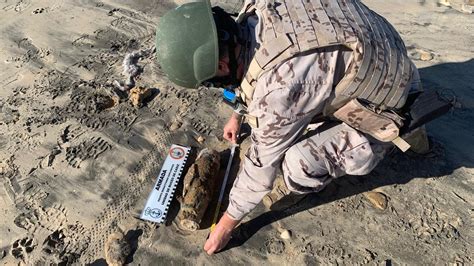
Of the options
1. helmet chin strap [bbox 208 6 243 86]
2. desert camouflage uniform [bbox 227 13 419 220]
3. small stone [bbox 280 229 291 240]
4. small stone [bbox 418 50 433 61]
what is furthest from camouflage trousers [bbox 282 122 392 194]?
small stone [bbox 418 50 433 61]

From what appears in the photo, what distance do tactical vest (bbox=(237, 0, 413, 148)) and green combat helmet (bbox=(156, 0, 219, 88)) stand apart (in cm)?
27

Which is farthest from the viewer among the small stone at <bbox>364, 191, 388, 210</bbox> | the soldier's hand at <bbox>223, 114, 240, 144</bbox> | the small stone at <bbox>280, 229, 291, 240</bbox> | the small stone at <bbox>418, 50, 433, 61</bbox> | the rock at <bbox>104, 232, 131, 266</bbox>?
the small stone at <bbox>418, 50, 433, 61</bbox>

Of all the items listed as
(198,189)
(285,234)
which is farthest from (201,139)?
(285,234)

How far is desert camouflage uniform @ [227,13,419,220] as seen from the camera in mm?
2404

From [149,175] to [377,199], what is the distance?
6.15 feet

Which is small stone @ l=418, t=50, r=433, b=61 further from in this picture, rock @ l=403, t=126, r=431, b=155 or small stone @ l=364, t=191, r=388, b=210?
small stone @ l=364, t=191, r=388, b=210

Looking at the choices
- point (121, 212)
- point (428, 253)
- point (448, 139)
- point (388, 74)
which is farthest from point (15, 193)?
point (448, 139)

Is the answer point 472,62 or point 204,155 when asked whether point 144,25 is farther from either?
point 472,62

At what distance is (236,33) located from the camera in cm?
248

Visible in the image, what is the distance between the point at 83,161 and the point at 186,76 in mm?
1709

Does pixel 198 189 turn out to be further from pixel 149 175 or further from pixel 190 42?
pixel 190 42

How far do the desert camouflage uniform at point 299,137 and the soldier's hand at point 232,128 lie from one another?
30.0 inches

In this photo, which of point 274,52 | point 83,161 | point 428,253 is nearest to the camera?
point 274,52

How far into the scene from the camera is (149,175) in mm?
3613
